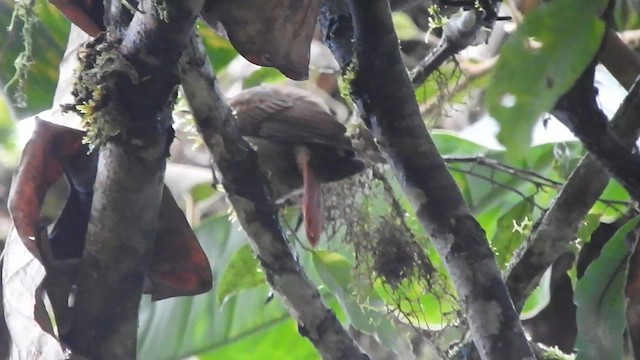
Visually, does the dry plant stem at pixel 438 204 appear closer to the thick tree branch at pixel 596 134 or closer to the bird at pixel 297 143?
the thick tree branch at pixel 596 134

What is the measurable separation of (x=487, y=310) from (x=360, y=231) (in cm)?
45

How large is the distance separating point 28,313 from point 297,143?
20.8 inches

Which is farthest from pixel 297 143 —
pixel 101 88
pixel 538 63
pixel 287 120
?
pixel 538 63

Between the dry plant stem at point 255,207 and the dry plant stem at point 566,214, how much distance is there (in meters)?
0.21

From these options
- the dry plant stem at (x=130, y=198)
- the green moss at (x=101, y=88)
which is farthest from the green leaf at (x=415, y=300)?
the green moss at (x=101, y=88)

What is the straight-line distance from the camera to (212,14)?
618 mm

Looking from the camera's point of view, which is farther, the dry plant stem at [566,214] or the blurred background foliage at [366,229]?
the blurred background foliage at [366,229]

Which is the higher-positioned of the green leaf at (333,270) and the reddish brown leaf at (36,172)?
the reddish brown leaf at (36,172)

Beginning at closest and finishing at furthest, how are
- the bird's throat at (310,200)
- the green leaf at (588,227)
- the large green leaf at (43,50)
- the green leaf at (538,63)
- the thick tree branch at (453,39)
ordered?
the green leaf at (538,63) → the thick tree branch at (453,39) → the bird's throat at (310,200) → the green leaf at (588,227) → the large green leaf at (43,50)

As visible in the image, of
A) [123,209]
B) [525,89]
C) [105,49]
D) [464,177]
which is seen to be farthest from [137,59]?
[464,177]

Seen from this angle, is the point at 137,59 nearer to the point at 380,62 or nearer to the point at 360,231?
the point at 380,62

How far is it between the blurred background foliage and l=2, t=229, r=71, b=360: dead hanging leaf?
0.31m

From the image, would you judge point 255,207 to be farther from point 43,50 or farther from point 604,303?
point 43,50

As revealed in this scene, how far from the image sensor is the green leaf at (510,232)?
1.26 m
